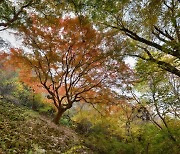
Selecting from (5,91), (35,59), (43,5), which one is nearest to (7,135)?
(43,5)

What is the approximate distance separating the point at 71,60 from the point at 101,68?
148 centimetres

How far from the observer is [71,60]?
31.1 ft

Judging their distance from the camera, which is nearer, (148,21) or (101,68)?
(148,21)

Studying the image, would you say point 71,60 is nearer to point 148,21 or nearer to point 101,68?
point 101,68

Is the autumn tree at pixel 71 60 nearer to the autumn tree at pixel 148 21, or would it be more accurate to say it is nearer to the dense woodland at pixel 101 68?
the dense woodland at pixel 101 68

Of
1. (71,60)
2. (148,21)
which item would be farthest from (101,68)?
(148,21)

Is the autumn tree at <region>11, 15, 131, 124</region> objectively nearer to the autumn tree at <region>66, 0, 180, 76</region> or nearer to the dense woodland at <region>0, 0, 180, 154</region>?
the dense woodland at <region>0, 0, 180, 154</region>

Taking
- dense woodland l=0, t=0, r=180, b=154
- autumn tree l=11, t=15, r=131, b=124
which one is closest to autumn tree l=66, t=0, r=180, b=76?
dense woodland l=0, t=0, r=180, b=154

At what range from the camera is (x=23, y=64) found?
32.1 ft

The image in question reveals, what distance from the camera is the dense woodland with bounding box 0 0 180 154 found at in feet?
16.8

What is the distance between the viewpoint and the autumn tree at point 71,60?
8.70 m

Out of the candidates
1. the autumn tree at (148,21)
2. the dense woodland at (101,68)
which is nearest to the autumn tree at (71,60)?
the dense woodland at (101,68)

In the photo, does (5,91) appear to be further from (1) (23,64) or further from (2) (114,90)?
(2) (114,90)

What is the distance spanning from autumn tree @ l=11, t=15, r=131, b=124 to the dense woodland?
0.14 feet
